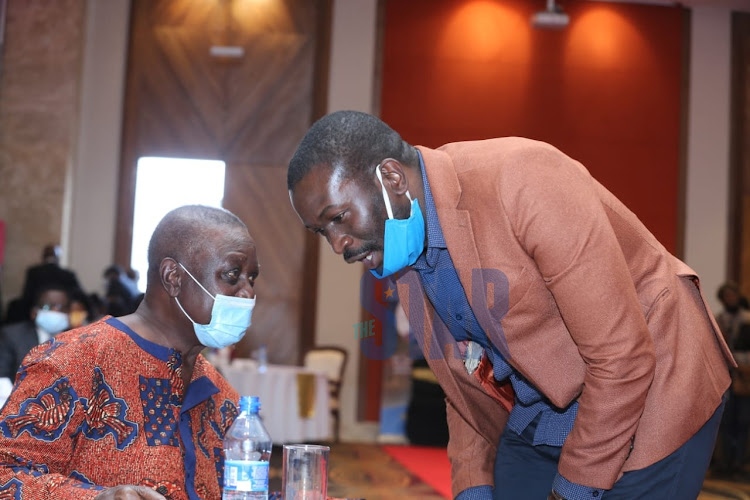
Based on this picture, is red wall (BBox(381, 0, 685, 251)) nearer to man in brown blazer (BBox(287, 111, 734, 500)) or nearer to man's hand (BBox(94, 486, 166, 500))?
man in brown blazer (BBox(287, 111, 734, 500))

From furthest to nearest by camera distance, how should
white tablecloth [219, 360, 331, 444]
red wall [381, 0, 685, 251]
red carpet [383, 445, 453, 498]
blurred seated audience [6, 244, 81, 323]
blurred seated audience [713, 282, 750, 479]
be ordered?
red wall [381, 0, 685, 251]
blurred seated audience [6, 244, 81, 323]
blurred seated audience [713, 282, 750, 479]
white tablecloth [219, 360, 331, 444]
red carpet [383, 445, 453, 498]

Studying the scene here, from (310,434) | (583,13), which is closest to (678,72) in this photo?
(583,13)

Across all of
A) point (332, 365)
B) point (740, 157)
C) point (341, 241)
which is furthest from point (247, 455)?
point (740, 157)

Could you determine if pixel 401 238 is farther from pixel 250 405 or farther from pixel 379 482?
pixel 379 482

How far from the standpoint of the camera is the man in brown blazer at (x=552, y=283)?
4.48 feet

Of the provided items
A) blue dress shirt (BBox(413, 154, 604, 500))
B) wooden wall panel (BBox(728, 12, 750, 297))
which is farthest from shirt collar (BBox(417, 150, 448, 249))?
wooden wall panel (BBox(728, 12, 750, 297))

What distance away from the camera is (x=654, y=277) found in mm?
1497

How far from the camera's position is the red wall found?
9578 millimetres

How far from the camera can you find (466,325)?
1.64 metres

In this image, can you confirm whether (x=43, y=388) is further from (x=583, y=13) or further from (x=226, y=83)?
(x=583, y=13)

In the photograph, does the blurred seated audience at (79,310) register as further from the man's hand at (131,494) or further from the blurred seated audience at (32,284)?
the man's hand at (131,494)

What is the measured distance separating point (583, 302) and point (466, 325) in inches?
13.1

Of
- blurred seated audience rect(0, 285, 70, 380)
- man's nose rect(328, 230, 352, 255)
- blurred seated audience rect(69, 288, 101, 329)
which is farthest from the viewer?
blurred seated audience rect(69, 288, 101, 329)

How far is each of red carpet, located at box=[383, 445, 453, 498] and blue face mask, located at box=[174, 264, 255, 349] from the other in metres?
3.88
